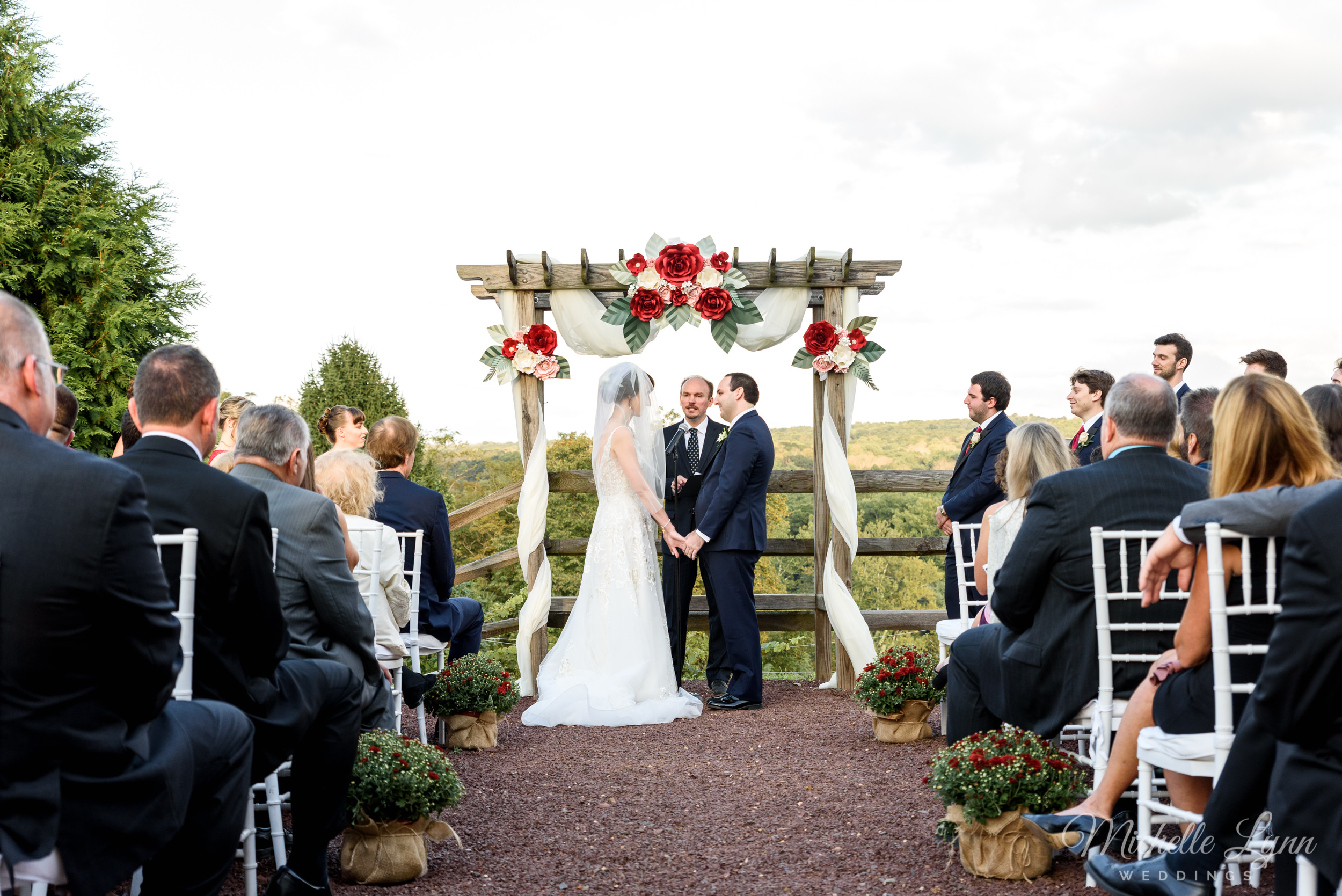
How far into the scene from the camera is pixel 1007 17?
615cm

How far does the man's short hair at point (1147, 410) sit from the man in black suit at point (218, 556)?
2.61 meters

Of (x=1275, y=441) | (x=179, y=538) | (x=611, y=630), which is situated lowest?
(x=611, y=630)

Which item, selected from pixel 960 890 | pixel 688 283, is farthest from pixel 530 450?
pixel 960 890

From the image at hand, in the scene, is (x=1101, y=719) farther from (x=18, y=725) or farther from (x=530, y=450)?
(x=530, y=450)

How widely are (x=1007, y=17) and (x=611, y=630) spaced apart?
448cm

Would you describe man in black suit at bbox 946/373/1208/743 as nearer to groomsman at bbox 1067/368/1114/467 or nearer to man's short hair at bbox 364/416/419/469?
groomsman at bbox 1067/368/1114/467

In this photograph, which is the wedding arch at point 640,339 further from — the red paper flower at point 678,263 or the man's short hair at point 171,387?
the man's short hair at point 171,387

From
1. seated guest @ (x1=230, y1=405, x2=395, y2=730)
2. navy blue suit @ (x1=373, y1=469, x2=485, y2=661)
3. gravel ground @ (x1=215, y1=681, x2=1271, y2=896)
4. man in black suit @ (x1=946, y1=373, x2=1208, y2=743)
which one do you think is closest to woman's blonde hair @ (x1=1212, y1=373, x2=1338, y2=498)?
man in black suit @ (x1=946, y1=373, x2=1208, y2=743)

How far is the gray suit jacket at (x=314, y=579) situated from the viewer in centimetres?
316

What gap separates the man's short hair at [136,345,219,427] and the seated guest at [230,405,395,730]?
0.63 meters

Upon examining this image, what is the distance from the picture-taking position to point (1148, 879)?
2428 millimetres

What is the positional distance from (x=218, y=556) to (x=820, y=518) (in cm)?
546

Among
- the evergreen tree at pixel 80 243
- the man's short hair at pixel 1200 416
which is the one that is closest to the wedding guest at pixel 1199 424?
the man's short hair at pixel 1200 416

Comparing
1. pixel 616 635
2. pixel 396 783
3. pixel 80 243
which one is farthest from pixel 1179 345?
pixel 80 243
